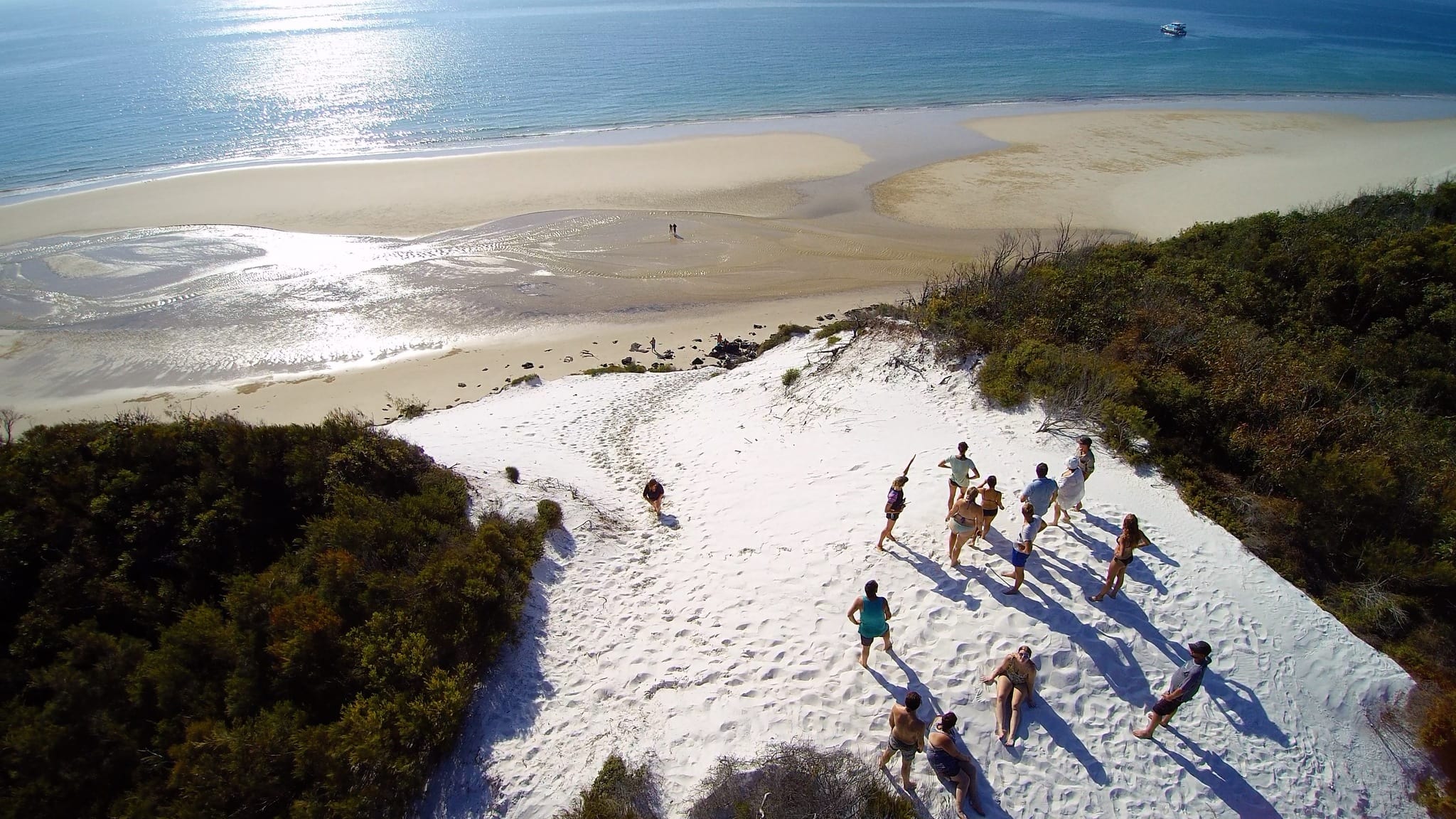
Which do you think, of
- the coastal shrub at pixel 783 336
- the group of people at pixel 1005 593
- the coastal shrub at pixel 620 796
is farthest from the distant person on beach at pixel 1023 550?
the coastal shrub at pixel 783 336

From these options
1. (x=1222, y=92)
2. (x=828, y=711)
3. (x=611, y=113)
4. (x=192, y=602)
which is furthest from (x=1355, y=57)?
(x=192, y=602)

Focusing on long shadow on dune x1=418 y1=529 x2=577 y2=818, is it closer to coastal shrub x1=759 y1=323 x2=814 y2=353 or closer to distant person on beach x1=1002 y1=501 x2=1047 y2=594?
distant person on beach x1=1002 y1=501 x2=1047 y2=594

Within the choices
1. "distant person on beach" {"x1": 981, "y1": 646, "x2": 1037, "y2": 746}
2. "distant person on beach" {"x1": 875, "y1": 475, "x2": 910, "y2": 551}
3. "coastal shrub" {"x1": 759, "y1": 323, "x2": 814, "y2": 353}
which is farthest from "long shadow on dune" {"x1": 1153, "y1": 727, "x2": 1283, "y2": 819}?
"coastal shrub" {"x1": 759, "y1": 323, "x2": 814, "y2": 353}

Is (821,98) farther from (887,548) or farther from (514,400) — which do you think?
(887,548)

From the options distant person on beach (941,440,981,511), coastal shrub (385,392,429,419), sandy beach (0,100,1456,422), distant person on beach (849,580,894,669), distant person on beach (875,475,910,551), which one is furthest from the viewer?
sandy beach (0,100,1456,422)

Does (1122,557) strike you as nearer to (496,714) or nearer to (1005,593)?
(1005,593)

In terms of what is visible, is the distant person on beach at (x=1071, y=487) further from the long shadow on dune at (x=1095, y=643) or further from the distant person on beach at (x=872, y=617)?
the distant person on beach at (x=872, y=617)

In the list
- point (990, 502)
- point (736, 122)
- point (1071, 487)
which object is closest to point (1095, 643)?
point (990, 502)
